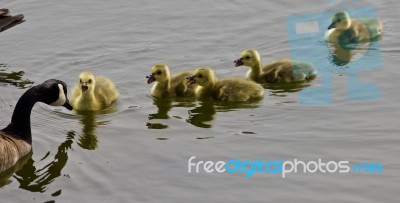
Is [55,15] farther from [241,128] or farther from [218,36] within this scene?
[241,128]

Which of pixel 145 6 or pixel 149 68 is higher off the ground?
pixel 145 6

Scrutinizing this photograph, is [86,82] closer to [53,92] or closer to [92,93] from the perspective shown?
[92,93]

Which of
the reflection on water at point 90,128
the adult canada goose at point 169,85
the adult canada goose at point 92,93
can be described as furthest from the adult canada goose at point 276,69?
the reflection on water at point 90,128

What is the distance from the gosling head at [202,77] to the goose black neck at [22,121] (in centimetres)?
195

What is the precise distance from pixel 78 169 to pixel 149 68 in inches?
123

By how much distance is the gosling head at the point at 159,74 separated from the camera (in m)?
10.3

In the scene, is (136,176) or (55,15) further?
(55,15)

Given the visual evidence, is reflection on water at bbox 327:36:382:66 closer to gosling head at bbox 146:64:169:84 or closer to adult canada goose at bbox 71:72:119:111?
gosling head at bbox 146:64:169:84

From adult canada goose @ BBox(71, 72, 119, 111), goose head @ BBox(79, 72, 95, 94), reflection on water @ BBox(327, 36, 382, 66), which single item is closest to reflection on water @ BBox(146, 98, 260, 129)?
adult canada goose @ BBox(71, 72, 119, 111)

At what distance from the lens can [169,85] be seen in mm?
10445

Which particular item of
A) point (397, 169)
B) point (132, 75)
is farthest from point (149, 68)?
point (397, 169)

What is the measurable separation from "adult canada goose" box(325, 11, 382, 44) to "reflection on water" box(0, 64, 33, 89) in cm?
420

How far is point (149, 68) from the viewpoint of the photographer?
37.6 ft

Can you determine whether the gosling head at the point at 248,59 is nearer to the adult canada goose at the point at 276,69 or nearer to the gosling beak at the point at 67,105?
the adult canada goose at the point at 276,69
